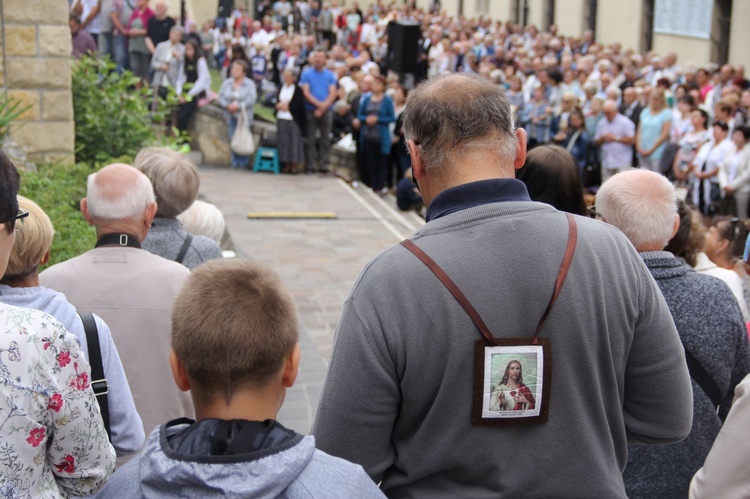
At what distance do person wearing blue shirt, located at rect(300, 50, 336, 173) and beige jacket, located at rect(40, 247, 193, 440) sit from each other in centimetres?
1342

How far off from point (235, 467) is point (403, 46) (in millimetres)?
17660

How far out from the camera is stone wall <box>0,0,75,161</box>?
9.01 metres

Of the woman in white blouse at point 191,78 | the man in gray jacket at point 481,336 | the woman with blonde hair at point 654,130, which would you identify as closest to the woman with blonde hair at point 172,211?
the man in gray jacket at point 481,336

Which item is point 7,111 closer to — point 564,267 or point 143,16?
point 564,267

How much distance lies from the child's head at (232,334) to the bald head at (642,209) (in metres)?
1.67

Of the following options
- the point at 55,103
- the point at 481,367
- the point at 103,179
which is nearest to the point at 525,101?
the point at 55,103

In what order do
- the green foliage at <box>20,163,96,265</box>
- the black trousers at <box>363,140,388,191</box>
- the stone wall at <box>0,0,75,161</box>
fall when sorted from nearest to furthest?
the green foliage at <box>20,163,96,265</box>
the stone wall at <box>0,0,75,161</box>
the black trousers at <box>363,140,388,191</box>

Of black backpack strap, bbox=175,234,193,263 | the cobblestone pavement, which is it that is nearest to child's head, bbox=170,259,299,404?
black backpack strap, bbox=175,234,193,263

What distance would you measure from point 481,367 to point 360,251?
887 cm

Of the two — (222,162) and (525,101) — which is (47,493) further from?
(525,101)

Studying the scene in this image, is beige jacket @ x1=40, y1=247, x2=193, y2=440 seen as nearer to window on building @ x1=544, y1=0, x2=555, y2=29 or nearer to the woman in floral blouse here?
the woman in floral blouse

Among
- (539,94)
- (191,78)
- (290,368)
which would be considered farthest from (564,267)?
(191,78)

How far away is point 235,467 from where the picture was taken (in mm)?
1822

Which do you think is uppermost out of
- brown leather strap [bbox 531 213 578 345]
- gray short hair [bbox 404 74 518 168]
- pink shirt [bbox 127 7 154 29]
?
pink shirt [bbox 127 7 154 29]
